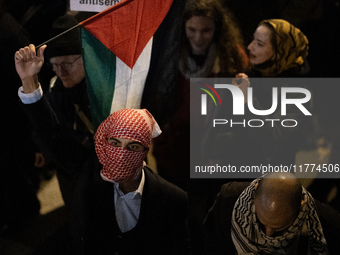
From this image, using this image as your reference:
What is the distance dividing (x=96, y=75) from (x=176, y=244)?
128cm

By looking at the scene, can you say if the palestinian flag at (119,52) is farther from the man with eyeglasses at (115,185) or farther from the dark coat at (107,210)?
the dark coat at (107,210)

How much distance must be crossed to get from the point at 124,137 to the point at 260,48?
120cm

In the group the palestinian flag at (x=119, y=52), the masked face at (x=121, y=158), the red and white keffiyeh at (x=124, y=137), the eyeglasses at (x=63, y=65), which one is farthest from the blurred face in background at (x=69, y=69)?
the masked face at (x=121, y=158)

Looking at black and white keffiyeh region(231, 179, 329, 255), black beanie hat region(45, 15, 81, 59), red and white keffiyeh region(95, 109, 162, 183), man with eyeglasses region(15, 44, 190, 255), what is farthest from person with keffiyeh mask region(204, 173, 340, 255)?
black beanie hat region(45, 15, 81, 59)

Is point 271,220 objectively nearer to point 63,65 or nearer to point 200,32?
point 200,32

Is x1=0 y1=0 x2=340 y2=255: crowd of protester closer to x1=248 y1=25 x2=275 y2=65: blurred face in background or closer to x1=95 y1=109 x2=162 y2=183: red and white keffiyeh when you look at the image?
x1=248 y1=25 x2=275 y2=65: blurred face in background

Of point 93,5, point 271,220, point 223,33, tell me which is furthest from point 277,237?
point 93,5

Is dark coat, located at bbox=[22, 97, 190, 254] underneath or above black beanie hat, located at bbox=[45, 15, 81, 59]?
underneath

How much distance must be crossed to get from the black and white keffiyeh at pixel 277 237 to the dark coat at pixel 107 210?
1.44 ft

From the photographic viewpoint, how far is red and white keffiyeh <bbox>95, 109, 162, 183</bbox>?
2.27 m

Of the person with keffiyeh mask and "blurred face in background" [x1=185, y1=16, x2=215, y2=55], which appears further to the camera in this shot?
"blurred face in background" [x1=185, y1=16, x2=215, y2=55]

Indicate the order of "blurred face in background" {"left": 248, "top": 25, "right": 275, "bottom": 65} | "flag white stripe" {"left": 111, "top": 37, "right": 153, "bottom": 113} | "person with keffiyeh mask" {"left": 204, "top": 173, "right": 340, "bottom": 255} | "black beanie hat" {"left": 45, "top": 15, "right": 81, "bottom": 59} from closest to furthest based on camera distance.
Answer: "person with keffiyeh mask" {"left": 204, "top": 173, "right": 340, "bottom": 255} < "flag white stripe" {"left": 111, "top": 37, "right": 153, "bottom": 113} < "black beanie hat" {"left": 45, "top": 15, "right": 81, "bottom": 59} < "blurred face in background" {"left": 248, "top": 25, "right": 275, "bottom": 65}

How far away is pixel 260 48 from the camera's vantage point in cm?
271

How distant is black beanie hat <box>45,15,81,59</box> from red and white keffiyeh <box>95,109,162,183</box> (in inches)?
23.8
